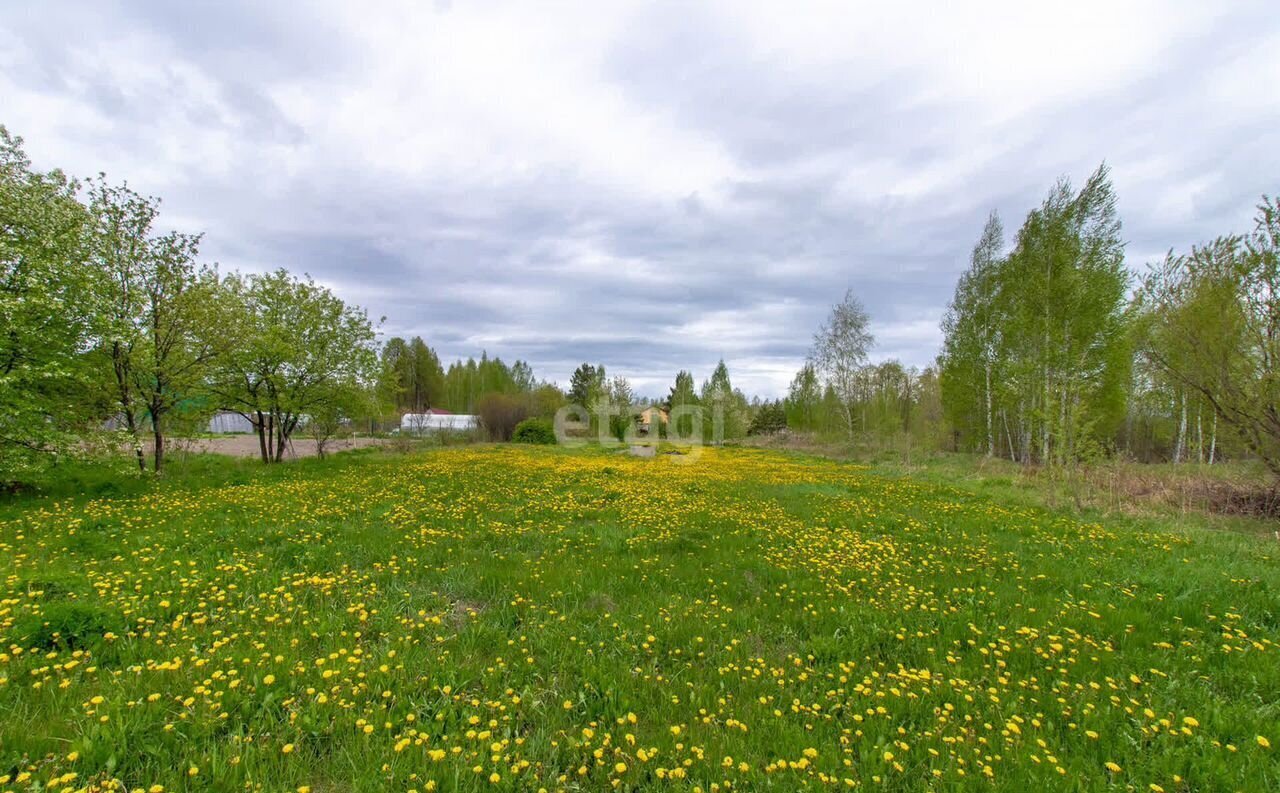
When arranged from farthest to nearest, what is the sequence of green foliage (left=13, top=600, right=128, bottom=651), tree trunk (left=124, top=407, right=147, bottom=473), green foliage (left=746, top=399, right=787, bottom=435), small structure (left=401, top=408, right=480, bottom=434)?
1. green foliage (left=746, top=399, right=787, bottom=435)
2. small structure (left=401, top=408, right=480, bottom=434)
3. tree trunk (left=124, top=407, right=147, bottom=473)
4. green foliage (left=13, top=600, right=128, bottom=651)

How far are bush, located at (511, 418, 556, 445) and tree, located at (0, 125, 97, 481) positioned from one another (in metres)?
31.3

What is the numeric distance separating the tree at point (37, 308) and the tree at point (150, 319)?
0.81 m

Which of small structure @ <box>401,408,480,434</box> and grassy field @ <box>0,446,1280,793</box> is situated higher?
small structure @ <box>401,408,480,434</box>

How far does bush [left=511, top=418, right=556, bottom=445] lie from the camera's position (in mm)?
42062

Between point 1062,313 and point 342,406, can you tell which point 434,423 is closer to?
point 342,406

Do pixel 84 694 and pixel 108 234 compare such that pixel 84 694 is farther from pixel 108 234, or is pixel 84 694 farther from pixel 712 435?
pixel 712 435

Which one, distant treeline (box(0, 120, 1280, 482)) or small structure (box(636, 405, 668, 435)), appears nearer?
distant treeline (box(0, 120, 1280, 482))

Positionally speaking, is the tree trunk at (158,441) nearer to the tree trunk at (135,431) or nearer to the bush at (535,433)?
the tree trunk at (135,431)

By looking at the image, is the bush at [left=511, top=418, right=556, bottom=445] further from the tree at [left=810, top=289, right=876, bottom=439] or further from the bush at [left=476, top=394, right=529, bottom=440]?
the tree at [left=810, top=289, right=876, bottom=439]

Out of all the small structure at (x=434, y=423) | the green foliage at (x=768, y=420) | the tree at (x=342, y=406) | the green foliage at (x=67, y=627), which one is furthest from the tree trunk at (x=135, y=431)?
the green foliage at (x=768, y=420)

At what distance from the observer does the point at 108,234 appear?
12.3 meters

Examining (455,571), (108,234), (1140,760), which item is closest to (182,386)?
(108,234)

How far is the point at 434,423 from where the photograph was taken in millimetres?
48750

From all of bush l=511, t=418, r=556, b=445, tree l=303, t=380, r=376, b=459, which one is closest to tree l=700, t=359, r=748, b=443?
bush l=511, t=418, r=556, b=445
